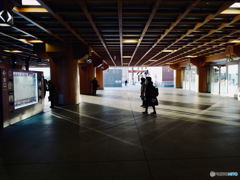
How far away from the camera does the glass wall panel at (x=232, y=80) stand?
50.2 feet

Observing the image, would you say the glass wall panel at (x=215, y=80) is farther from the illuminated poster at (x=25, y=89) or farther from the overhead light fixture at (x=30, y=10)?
the overhead light fixture at (x=30, y=10)

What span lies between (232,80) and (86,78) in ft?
46.0

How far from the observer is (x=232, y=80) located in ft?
51.9

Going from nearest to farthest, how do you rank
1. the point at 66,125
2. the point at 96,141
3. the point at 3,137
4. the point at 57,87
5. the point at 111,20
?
the point at 96,141 → the point at 3,137 → the point at 66,125 → the point at 111,20 → the point at 57,87

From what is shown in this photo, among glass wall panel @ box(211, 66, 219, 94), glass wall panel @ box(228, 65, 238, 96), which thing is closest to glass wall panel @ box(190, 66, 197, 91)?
glass wall panel @ box(211, 66, 219, 94)

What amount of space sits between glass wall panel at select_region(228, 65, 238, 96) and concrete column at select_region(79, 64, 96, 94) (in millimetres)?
13311

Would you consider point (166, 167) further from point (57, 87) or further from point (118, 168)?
point (57, 87)

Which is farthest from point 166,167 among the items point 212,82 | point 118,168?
point 212,82

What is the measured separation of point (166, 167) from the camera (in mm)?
3379

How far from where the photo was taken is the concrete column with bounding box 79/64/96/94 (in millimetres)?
20141

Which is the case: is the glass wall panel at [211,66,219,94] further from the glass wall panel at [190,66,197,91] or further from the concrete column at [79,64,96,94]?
the concrete column at [79,64,96,94]

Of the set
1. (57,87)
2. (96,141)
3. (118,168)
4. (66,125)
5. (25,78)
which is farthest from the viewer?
(57,87)

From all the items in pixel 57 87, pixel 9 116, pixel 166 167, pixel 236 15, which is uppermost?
pixel 236 15

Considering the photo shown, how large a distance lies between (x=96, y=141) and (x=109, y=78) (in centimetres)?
3155
